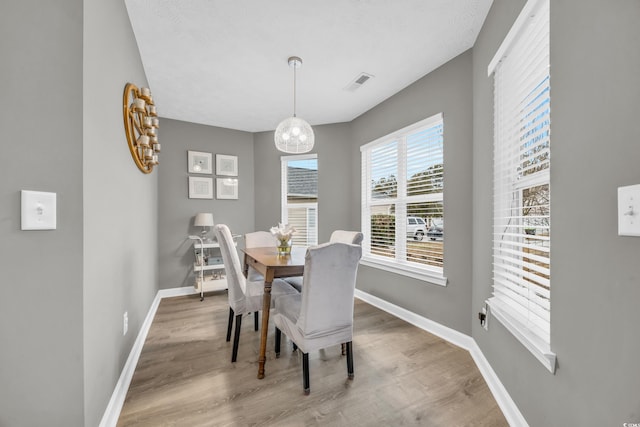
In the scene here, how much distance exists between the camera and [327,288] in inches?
67.6

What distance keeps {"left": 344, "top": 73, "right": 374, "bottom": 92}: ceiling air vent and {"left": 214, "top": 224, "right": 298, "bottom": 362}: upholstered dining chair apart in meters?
2.02

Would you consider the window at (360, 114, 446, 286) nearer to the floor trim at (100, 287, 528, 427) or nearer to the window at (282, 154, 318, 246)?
the floor trim at (100, 287, 528, 427)

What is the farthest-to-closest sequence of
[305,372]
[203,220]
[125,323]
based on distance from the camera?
[203,220], [125,323], [305,372]

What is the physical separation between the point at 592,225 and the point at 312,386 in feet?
5.69

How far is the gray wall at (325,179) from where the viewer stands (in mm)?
A: 4016

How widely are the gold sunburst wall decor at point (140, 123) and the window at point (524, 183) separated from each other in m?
2.41

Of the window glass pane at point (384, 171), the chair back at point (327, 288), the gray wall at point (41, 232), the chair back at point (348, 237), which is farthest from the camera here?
the window glass pane at point (384, 171)

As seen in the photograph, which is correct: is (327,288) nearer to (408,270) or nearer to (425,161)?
(408,270)

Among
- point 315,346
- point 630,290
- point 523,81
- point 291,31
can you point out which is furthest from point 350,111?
point 630,290

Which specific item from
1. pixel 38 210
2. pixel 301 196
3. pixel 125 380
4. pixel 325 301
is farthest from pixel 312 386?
pixel 301 196

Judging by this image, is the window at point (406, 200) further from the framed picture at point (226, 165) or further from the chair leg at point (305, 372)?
the framed picture at point (226, 165)

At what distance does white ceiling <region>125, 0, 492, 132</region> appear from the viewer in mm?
1870

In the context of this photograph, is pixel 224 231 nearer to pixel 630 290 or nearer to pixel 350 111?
pixel 630 290

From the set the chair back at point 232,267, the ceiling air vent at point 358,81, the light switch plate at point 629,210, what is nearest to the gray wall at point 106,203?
the chair back at point 232,267
